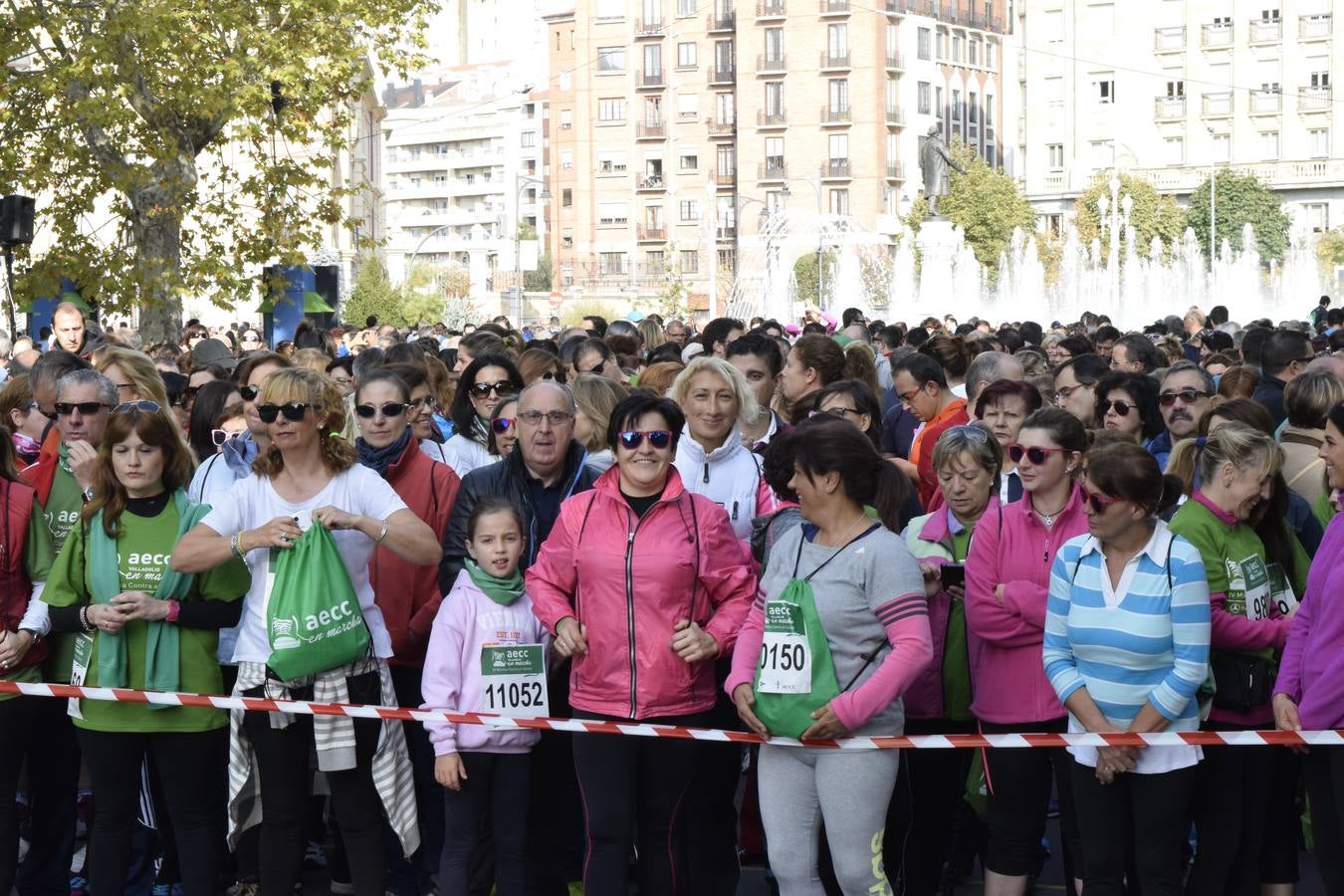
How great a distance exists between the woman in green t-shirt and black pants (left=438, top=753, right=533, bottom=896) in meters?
0.88

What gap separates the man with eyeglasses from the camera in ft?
27.8

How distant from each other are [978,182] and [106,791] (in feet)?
256

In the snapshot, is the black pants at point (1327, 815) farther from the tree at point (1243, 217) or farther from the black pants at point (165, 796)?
the tree at point (1243, 217)

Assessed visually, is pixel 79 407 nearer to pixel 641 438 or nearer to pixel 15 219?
pixel 641 438

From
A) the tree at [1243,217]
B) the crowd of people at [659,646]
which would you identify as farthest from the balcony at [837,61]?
the crowd of people at [659,646]

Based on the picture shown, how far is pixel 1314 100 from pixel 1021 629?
88838 millimetres

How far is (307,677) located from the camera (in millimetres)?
6102

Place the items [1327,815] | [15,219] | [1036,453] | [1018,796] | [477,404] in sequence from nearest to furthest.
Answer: [1327,815], [1018,796], [1036,453], [477,404], [15,219]

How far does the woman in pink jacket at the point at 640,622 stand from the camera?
5949 millimetres

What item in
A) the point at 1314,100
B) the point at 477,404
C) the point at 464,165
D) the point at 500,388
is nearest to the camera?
the point at 500,388

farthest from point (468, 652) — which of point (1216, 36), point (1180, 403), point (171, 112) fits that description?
point (1216, 36)

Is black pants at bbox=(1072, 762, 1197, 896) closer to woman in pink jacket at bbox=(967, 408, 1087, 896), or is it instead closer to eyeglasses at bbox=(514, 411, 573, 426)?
woman in pink jacket at bbox=(967, 408, 1087, 896)

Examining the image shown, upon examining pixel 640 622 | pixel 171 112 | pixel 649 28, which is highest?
pixel 649 28

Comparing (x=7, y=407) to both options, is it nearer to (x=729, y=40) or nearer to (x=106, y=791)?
(x=106, y=791)
